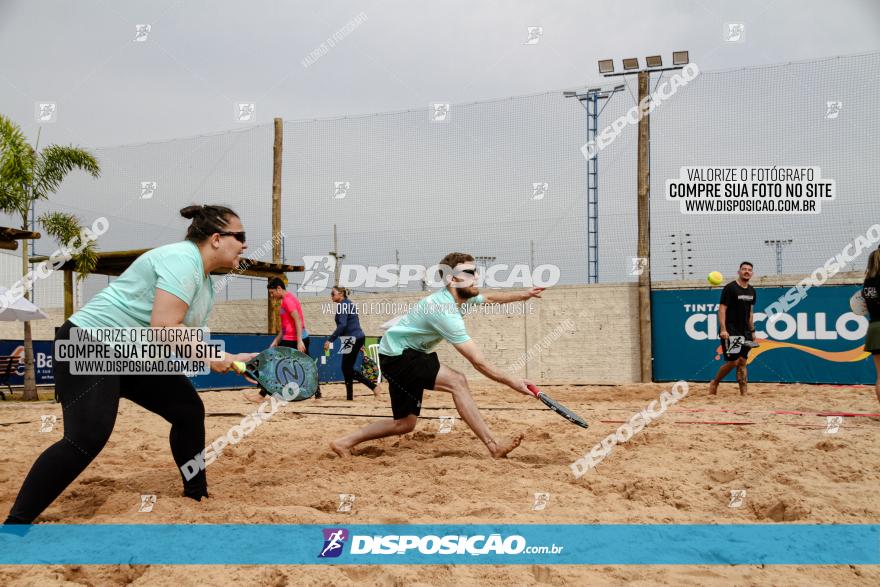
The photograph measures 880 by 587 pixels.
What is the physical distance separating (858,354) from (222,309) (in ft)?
56.7

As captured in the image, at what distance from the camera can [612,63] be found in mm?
14875

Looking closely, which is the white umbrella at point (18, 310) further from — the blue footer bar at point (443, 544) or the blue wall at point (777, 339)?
the blue wall at point (777, 339)

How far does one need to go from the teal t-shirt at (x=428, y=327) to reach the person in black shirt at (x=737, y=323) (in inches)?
246

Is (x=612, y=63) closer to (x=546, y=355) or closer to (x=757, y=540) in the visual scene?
(x=546, y=355)

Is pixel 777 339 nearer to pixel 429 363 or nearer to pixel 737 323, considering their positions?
pixel 737 323

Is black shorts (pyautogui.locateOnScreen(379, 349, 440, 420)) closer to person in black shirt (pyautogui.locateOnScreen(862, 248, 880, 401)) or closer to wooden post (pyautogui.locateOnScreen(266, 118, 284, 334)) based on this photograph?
person in black shirt (pyautogui.locateOnScreen(862, 248, 880, 401))

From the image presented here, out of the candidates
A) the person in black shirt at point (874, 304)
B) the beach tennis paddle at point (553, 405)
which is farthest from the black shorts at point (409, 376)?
the person in black shirt at point (874, 304)

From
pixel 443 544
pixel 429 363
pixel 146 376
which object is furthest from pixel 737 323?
pixel 146 376

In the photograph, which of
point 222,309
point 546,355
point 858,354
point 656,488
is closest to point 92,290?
point 222,309

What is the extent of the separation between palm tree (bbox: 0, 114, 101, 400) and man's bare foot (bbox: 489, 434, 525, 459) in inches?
418

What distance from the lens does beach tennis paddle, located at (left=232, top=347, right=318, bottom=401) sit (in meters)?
4.00

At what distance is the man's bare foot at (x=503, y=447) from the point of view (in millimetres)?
4605

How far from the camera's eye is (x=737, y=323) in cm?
979

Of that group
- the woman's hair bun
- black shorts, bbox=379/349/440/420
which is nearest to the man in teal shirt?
black shorts, bbox=379/349/440/420
